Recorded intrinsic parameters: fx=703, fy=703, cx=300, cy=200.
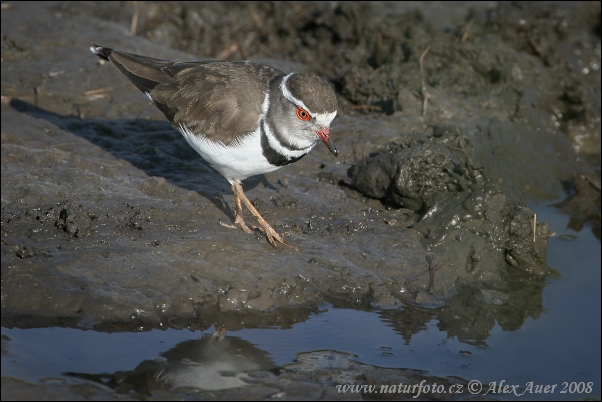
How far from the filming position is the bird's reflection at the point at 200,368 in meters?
5.15

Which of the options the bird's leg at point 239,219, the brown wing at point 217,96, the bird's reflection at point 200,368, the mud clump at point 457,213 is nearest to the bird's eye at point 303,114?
the brown wing at point 217,96

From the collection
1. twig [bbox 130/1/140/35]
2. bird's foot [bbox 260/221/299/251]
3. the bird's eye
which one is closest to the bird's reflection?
bird's foot [bbox 260/221/299/251]

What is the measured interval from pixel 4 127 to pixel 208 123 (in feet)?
10.5

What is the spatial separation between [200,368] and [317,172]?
379 cm

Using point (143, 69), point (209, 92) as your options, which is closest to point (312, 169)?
point (209, 92)

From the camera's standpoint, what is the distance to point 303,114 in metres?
6.92

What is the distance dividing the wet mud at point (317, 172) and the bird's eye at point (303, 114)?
4.20ft

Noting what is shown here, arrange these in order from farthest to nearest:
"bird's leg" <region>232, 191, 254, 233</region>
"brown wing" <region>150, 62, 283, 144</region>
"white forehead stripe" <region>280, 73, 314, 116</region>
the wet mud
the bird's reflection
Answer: "bird's leg" <region>232, 191, 254, 233</region> < "brown wing" <region>150, 62, 283, 144</region> < "white forehead stripe" <region>280, 73, 314, 116</region> < the wet mud < the bird's reflection

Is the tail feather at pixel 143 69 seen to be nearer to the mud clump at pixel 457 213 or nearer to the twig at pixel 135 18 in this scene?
the mud clump at pixel 457 213

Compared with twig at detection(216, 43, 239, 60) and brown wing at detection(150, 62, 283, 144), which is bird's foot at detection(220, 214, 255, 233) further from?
twig at detection(216, 43, 239, 60)

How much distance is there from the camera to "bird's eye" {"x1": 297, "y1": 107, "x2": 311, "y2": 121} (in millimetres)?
6879

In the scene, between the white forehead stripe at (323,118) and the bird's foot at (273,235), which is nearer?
the white forehead stripe at (323,118)

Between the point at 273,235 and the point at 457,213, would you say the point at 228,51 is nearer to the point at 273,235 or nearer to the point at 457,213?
the point at 273,235

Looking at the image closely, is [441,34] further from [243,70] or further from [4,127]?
[4,127]
